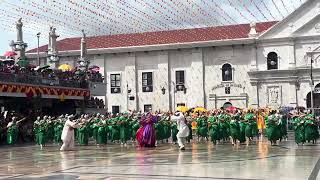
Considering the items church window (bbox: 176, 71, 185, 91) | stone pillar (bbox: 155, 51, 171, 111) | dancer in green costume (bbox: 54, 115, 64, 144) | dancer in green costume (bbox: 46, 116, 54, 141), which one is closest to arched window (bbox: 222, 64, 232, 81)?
church window (bbox: 176, 71, 185, 91)

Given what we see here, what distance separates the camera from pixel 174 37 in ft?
166

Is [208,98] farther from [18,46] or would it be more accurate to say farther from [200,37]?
[18,46]

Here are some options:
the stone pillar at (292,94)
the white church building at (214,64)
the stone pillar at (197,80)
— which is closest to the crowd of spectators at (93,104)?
the white church building at (214,64)

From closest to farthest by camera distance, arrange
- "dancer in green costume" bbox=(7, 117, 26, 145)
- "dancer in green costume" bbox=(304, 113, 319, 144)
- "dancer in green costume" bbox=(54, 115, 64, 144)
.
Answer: "dancer in green costume" bbox=(304, 113, 319, 144)
"dancer in green costume" bbox=(54, 115, 64, 144)
"dancer in green costume" bbox=(7, 117, 26, 145)

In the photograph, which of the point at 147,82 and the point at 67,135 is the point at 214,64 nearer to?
the point at 147,82

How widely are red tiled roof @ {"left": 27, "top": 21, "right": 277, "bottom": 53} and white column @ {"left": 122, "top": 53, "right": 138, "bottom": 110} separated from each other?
1652 mm

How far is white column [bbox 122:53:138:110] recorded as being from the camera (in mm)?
50656

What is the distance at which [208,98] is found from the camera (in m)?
48.7

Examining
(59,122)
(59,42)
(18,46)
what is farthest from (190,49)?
(59,122)

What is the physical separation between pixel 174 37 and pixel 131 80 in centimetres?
629

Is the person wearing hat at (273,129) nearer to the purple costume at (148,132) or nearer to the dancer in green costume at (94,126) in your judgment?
the purple costume at (148,132)

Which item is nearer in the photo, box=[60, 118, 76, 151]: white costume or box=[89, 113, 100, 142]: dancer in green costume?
box=[60, 118, 76, 151]: white costume

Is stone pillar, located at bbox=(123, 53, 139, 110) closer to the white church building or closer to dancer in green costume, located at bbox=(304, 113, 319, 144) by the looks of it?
the white church building

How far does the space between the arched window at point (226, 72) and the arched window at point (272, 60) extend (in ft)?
12.3
